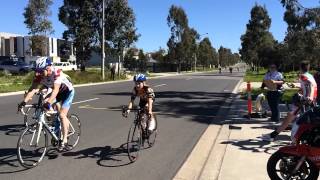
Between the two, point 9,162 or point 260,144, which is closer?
point 9,162

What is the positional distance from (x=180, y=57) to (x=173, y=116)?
7739 centimetres

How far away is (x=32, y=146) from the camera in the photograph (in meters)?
8.21

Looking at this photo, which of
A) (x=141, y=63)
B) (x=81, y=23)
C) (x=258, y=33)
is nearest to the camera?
(x=81, y=23)

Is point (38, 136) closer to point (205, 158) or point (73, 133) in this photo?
point (73, 133)

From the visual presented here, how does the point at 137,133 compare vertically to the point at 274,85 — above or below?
below

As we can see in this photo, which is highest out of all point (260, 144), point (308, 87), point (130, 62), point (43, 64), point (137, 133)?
point (130, 62)

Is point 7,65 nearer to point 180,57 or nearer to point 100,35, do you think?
point 100,35

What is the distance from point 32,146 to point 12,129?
428 centimetres

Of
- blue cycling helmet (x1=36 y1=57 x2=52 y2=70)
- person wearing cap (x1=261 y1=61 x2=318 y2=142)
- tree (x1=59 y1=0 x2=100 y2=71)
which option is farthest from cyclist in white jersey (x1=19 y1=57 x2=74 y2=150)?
tree (x1=59 y1=0 x2=100 y2=71)

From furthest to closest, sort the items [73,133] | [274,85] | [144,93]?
[274,85], [73,133], [144,93]

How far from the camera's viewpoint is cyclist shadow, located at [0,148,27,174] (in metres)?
7.84

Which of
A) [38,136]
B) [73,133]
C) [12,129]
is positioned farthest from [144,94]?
[12,129]

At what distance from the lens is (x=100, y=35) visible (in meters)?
48.0

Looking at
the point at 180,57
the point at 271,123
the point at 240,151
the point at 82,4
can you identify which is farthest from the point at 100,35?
the point at 180,57
